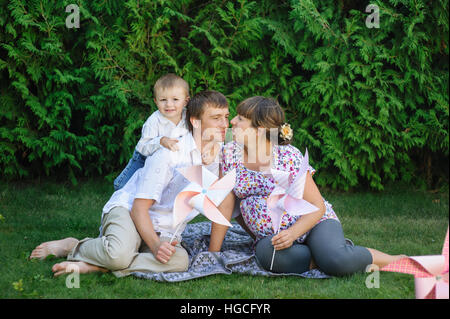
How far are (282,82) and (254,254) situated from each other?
2488 millimetres

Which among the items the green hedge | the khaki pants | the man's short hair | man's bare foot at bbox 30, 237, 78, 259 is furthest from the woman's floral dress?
the green hedge

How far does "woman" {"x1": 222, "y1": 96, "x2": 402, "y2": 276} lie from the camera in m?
2.90

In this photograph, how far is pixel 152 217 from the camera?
312 centimetres

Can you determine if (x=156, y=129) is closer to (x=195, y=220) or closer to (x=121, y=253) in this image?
(x=121, y=253)

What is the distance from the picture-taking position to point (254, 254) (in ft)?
10.4

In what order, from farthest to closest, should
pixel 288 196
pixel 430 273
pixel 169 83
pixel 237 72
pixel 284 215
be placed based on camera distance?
1. pixel 237 72
2. pixel 169 83
3. pixel 284 215
4. pixel 288 196
5. pixel 430 273

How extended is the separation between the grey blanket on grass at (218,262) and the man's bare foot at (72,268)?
10.7 inches

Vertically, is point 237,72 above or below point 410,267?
above

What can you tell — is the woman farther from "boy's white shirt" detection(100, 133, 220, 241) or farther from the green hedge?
the green hedge

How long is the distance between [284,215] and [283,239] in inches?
9.1

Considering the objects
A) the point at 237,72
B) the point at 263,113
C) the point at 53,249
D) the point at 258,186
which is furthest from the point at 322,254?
the point at 237,72

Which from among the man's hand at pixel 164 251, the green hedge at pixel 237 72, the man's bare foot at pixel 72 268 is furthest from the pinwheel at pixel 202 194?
the green hedge at pixel 237 72

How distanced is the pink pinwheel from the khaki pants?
1281mm
